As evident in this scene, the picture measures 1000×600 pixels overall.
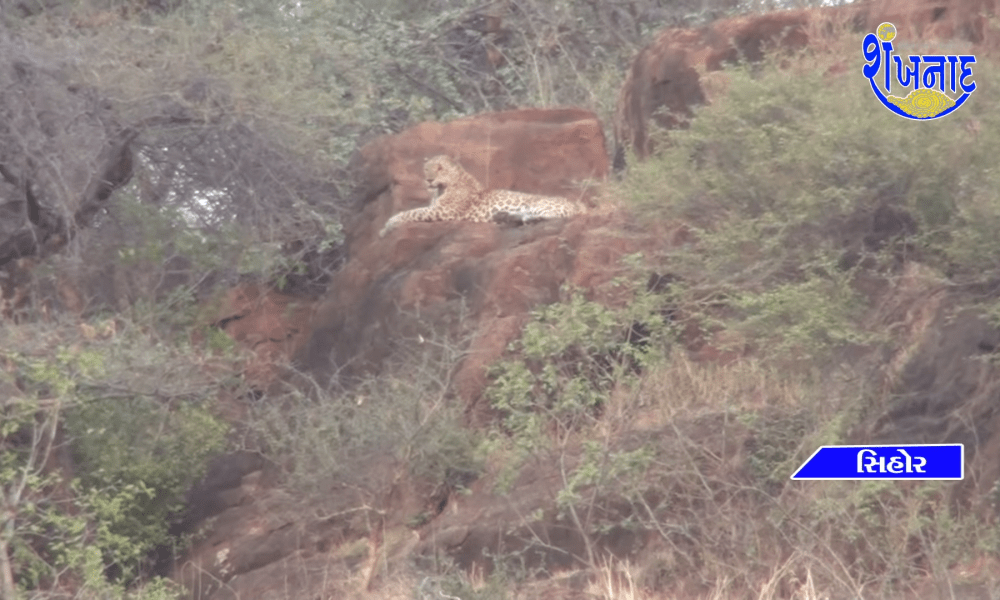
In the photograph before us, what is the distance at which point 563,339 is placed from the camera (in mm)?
12250

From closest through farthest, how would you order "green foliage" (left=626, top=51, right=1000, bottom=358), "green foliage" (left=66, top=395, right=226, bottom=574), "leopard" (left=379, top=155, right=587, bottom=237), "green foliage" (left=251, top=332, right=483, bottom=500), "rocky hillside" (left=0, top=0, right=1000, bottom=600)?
"rocky hillside" (left=0, top=0, right=1000, bottom=600) → "green foliage" (left=626, top=51, right=1000, bottom=358) → "green foliage" (left=251, top=332, right=483, bottom=500) → "green foliage" (left=66, top=395, right=226, bottom=574) → "leopard" (left=379, top=155, right=587, bottom=237)

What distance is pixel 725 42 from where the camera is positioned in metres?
14.1

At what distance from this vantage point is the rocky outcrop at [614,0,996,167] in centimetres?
1311

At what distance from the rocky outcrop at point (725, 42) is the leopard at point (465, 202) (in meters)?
0.97

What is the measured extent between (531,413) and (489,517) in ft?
3.82

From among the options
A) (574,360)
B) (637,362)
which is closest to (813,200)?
(637,362)

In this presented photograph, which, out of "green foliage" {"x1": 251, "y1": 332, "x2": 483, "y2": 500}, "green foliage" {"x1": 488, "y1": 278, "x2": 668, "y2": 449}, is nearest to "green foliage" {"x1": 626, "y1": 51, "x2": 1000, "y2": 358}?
"green foliage" {"x1": 488, "y1": 278, "x2": 668, "y2": 449}

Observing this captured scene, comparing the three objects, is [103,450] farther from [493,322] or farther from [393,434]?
[493,322]

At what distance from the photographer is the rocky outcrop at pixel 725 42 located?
516 inches

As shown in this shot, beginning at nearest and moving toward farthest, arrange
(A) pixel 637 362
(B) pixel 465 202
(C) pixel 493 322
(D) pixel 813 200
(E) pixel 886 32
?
(D) pixel 813 200, (A) pixel 637 362, (C) pixel 493 322, (E) pixel 886 32, (B) pixel 465 202

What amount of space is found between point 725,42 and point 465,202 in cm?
263

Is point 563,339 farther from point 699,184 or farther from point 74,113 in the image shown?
point 74,113

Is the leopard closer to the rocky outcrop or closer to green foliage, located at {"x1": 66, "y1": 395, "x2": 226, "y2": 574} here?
the rocky outcrop

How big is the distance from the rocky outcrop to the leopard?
970 millimetres
